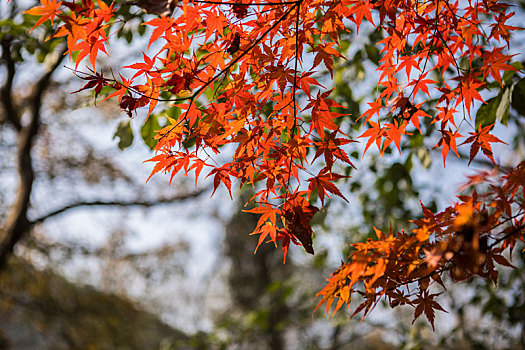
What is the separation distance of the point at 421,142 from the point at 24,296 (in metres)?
5.18

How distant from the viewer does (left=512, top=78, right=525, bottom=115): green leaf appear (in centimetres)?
142

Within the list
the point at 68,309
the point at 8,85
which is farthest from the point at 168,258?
the point at 8,85

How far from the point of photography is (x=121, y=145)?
5.76 feet

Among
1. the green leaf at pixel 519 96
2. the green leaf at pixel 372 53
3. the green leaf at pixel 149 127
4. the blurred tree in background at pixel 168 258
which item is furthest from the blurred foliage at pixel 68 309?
the green leaf at pixel 519 96

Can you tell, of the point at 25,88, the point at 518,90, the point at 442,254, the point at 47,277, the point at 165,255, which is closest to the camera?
the point at 442,254

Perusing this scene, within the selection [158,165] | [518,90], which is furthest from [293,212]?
[518,90]

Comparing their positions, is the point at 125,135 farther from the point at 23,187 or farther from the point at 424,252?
the point at 23,187

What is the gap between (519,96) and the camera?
143 cm

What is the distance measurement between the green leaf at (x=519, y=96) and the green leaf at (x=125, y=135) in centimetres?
142

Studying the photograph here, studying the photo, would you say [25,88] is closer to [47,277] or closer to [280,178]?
[47,277]

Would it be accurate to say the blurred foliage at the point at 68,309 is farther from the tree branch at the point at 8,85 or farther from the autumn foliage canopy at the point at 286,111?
the autumn foliage canopy at the point at 286,111

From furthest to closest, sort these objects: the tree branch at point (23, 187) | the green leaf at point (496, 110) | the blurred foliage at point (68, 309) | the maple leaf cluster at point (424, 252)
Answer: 1. the blurred foliage at point (68, 309)
2. the tree branch at point (23, 187)
3. the green leaf at point (496, 110)
4. the maple leaf cluster at point (424, 252)

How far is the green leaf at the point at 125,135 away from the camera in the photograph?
1.75 metres

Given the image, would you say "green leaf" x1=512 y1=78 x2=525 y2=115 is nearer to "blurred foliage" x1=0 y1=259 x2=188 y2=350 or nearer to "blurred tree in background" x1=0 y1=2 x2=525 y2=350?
"blurred tree in background" x1=0 y1=2 x2=525 y2=350
